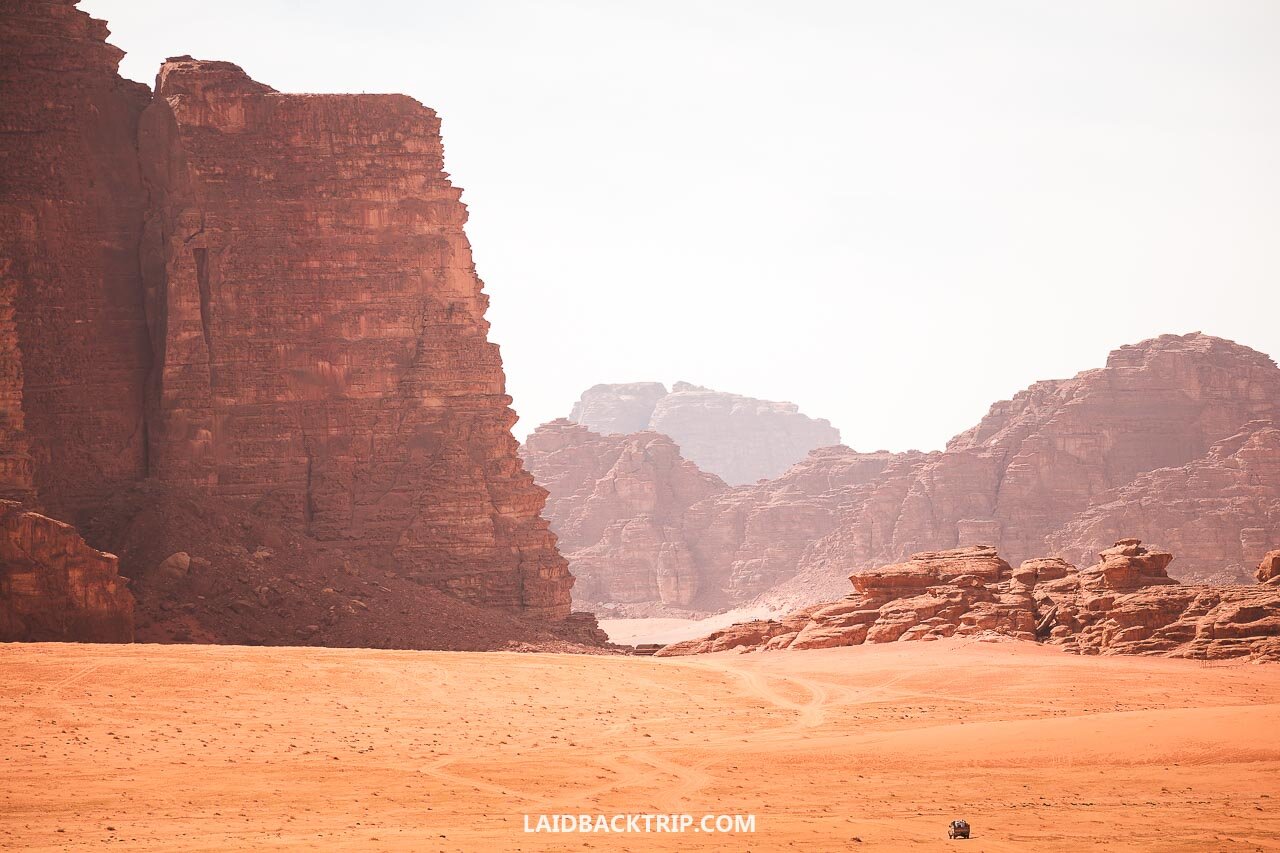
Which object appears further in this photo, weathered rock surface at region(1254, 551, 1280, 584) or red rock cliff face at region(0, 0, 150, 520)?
red rock cliff face at region(0, 0, 150, 520)

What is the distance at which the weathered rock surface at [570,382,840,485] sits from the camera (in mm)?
176875

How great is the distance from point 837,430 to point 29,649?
159159mm

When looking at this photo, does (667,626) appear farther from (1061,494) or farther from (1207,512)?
(1207,512)

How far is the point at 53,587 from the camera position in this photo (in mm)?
35812

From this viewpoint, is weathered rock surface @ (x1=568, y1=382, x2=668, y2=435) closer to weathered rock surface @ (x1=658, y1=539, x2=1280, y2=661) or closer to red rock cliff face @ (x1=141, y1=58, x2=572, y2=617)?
red rock cliff face @ (x1=141, y1=58, x2=572, y2=617)

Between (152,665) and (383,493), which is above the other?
(383,493)

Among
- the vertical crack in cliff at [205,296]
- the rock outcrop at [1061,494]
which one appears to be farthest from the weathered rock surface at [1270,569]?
the rock outcrop at [1061,494]

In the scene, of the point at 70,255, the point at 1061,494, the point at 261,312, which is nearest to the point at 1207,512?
Result: the point at 1061,494

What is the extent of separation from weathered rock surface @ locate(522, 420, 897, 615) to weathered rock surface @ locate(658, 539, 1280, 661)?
174 feet

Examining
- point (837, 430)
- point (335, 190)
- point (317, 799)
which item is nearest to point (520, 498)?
point (335, 190)

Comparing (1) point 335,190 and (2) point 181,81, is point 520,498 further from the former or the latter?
(2) point 181,81

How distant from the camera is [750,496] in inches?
4070

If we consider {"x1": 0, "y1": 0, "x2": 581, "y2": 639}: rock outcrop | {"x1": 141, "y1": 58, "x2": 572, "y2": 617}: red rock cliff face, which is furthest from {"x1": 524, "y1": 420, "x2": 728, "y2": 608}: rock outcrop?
{"x1": 141, "y1": 58, "x2": 572, "y2": 617}: red rock cliff face

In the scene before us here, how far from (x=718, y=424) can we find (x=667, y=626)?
93497mm
